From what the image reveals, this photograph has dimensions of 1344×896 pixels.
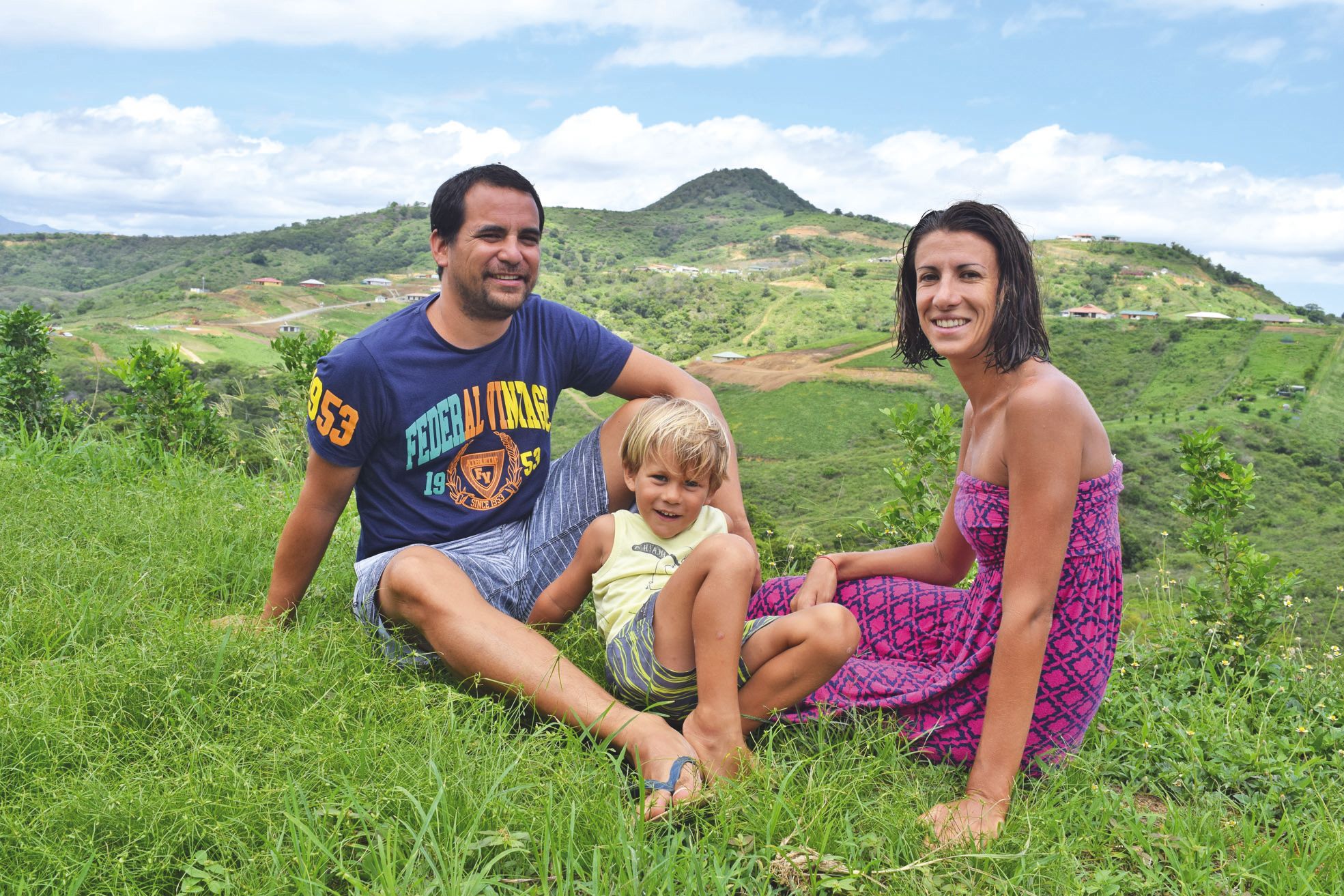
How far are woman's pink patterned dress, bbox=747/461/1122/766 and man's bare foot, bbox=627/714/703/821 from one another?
380 millimetres

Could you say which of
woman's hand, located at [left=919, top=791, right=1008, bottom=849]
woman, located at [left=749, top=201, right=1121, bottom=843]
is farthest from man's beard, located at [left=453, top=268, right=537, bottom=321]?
woman's hand, located at [left=919, top=791, right=1008, bottom=849]

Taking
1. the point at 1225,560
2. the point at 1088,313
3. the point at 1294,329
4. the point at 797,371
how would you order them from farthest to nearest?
1. the point at 1088,313
2. the point at 1294,329
3. the point at 797,371
4. the point at 1225,560

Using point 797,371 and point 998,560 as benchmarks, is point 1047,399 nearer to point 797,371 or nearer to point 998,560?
point 998,560

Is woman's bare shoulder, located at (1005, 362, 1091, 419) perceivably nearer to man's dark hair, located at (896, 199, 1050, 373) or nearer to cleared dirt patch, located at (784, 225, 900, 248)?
man's dark hair, located at (896, 199, 1050, 373)

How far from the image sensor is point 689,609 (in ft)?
7.07

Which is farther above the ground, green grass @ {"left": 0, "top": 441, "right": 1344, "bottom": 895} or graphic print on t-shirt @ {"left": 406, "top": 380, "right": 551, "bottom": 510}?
graphic print on t-shirt @ {"left": 406, "top": 380, "right": 551, "bottom": 510}

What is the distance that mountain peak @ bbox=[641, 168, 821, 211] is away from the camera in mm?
112812

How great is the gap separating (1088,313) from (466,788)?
2658 inches

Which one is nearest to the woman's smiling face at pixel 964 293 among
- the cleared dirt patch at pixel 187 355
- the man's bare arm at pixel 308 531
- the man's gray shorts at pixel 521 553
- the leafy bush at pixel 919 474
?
the man's gray shorts at pixel 521 553

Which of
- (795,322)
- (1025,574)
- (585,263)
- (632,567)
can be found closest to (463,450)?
(632,567)

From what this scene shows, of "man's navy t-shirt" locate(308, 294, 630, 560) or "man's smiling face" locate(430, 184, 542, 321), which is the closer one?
"man's navy t-shirt" locate(308, 294, 630, 560)

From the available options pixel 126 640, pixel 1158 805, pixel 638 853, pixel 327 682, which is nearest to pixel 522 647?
pixel 327 682

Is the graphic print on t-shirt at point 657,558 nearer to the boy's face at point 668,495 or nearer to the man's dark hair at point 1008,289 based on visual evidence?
the boy's face at point 668,495

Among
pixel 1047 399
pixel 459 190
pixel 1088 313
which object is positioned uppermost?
pixel 459 190
